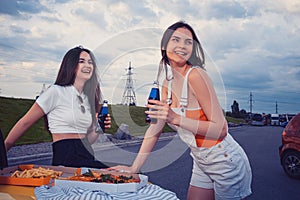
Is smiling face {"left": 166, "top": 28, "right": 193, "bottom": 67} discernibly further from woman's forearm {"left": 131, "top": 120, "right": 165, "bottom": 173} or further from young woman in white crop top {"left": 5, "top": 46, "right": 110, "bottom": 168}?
young woman in white crop top {"left": 5, "top": 46, "right": 110, "bottom": 168}

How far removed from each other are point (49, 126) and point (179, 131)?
2.89 ft

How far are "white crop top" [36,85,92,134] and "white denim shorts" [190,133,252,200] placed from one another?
768 millimetres

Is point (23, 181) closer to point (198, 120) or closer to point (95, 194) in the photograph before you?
point (95, 194)

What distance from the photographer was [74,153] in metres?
2.45

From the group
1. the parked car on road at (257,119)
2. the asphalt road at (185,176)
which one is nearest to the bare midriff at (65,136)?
the asphalt road at (185,176)

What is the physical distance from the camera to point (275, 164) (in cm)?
938

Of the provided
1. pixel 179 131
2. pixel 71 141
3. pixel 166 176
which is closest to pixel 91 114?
pixel 71 141

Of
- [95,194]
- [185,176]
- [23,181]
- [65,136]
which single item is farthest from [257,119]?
[95,194]

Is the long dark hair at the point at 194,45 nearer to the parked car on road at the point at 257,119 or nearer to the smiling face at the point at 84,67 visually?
the smiling face at the point at 84,67

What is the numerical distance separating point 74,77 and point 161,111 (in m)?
0.95

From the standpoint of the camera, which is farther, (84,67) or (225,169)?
(84,67)

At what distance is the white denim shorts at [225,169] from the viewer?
1.96 m

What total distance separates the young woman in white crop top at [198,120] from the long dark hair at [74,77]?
0.54 meters

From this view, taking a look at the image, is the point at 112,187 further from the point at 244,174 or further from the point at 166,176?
the point at 166,176
